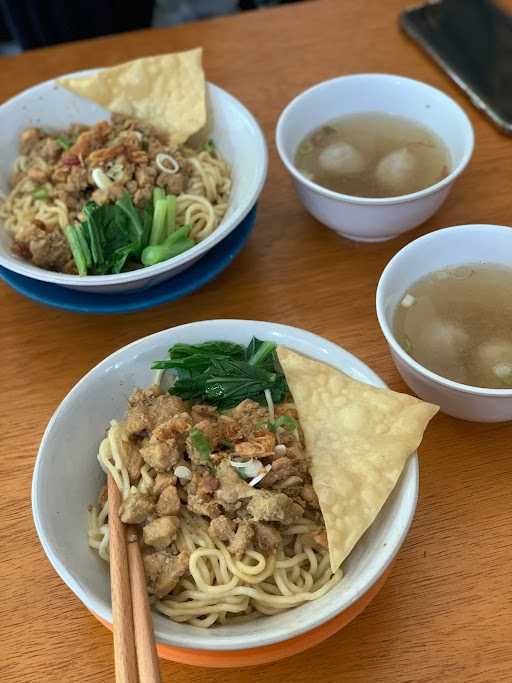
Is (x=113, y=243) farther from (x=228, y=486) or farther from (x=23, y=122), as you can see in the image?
(x=228, y=486)

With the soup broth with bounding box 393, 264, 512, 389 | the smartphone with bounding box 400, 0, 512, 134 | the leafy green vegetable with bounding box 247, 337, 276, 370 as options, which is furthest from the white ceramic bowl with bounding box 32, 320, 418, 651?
the smartphone with bounding box 400, 0, 512, 134

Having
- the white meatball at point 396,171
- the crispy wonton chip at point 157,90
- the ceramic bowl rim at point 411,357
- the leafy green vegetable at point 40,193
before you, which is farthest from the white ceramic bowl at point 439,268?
the leafy green vegetable at point 40,193

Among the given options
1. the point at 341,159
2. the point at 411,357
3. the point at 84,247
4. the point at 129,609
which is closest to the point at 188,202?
the point at 84,247

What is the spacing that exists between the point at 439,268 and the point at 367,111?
0.78 metres

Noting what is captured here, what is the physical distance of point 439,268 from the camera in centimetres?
178

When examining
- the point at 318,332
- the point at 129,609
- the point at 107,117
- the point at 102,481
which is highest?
the point at 107,117

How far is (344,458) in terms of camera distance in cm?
140

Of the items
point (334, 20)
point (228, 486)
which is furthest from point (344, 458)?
point (334, 20)

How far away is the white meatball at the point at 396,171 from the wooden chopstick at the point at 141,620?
1257 millimetres

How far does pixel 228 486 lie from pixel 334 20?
2.28 metres

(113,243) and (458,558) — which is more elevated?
(113,243)

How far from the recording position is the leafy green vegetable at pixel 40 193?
2.13 m

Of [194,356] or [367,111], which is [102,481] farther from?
[367,111]

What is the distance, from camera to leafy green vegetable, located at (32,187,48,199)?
6.98 feet
